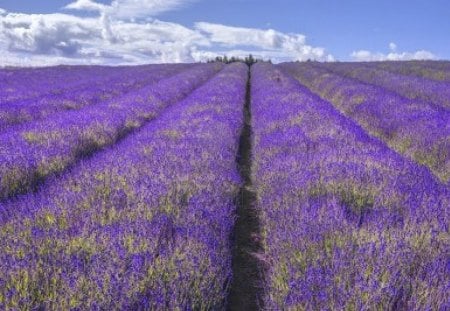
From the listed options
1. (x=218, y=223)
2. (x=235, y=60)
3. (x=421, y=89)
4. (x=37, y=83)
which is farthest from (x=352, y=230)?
(x=235, y=60)

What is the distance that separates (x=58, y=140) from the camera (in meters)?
6.22

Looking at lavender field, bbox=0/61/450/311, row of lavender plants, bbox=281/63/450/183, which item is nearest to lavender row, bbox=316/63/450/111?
row of lavender plants, bbox=281/63/450/183

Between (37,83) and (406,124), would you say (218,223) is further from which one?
(37,83)

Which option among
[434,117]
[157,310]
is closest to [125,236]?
[157,310]

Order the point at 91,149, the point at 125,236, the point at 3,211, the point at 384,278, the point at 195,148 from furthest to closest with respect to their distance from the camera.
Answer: the point at 91,149, the point at 195,148, the point at 3,211, the point at 125,236, the point at 384,278

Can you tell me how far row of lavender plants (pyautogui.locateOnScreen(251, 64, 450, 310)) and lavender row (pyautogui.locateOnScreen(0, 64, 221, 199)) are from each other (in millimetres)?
2486

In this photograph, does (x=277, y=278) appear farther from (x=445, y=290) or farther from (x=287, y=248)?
(x=445, y=290)

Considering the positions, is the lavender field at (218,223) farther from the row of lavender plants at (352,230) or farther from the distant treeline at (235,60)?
the distant treeline at (235,60)

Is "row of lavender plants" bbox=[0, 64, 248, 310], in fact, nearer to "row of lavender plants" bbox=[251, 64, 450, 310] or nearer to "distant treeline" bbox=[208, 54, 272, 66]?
"row of lavender plants" bbox=[251, 64, 450, 310]

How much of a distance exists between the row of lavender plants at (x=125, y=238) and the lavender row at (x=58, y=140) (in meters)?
0.67

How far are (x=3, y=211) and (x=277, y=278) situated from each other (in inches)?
82.7

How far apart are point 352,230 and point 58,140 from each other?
457 centimetres

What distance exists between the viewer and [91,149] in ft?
21.7

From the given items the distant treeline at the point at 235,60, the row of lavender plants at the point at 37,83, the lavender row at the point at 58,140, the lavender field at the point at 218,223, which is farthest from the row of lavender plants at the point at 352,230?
the distant treeline at the point at 235,60
